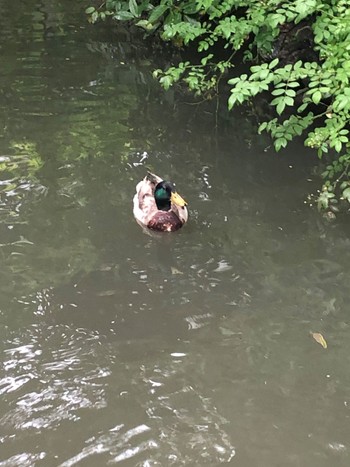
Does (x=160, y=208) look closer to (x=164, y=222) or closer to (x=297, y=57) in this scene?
(x=164, y=222)

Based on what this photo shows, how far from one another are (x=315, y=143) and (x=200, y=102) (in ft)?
12.2

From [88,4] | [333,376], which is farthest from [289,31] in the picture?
[88,4]

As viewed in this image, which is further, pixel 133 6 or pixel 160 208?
pixel 133 6

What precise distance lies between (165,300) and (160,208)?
4.30ft

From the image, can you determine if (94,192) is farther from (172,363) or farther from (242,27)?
(172,363)

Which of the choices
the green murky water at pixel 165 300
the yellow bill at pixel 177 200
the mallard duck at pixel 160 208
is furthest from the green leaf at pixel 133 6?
the yellow bill at pixel 177 200

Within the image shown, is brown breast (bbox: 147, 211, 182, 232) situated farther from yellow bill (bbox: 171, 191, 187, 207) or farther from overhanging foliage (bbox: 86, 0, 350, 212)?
overhanging foliage (bbox: 86, 0, 350, 212)

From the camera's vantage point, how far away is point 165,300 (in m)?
5.11

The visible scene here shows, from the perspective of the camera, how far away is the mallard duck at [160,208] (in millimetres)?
6016

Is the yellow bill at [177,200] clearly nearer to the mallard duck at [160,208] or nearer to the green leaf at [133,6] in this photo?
the mallard duck at [160,208]

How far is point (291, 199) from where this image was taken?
6.51 metres

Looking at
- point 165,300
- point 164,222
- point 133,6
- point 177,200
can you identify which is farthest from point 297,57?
point 165,300

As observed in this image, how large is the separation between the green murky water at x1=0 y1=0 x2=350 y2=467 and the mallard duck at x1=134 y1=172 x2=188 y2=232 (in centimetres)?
Result: 13

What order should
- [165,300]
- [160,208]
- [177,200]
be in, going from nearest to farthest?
[165,300]
[177,200]
[160,208]
